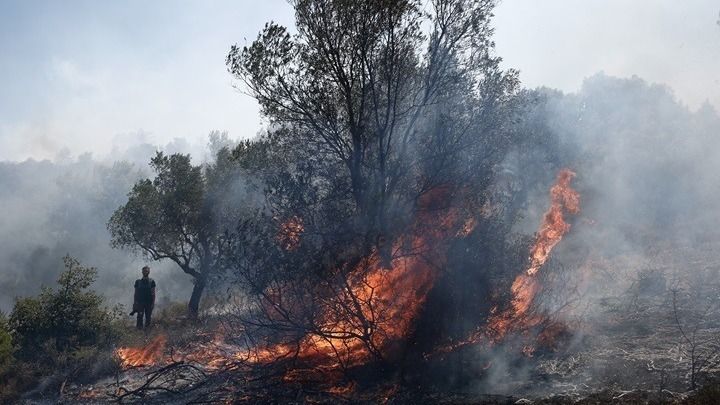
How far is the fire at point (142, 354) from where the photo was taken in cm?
1546

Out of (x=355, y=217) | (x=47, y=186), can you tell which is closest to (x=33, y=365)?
(x=355, y=217)

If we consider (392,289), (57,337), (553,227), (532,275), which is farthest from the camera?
(553,227)

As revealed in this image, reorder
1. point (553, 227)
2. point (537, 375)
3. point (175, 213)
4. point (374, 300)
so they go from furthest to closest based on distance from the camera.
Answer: point (175, 213), point (553, 227), point (374, 300), point (537, 375)

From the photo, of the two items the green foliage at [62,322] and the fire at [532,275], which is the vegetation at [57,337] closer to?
the green foliage at [62,322]

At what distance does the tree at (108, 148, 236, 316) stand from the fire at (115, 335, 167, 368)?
475 centimetres

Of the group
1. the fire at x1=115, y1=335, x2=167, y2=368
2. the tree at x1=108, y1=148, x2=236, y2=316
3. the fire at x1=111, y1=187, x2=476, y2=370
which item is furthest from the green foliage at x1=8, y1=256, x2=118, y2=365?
the tree at x1=108, y1=148, x2=236, y2=316

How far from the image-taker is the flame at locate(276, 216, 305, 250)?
43.6 ft

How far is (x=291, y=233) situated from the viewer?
13.4m

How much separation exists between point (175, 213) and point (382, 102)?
448 inches

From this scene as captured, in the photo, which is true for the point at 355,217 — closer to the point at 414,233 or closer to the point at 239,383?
the point at 414,233

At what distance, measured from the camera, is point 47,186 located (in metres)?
64.1

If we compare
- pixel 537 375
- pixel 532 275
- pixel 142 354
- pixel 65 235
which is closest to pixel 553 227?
pixel 532 275

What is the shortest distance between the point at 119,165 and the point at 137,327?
189 feet

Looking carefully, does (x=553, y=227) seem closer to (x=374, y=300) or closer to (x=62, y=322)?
(x=374, y=300)
